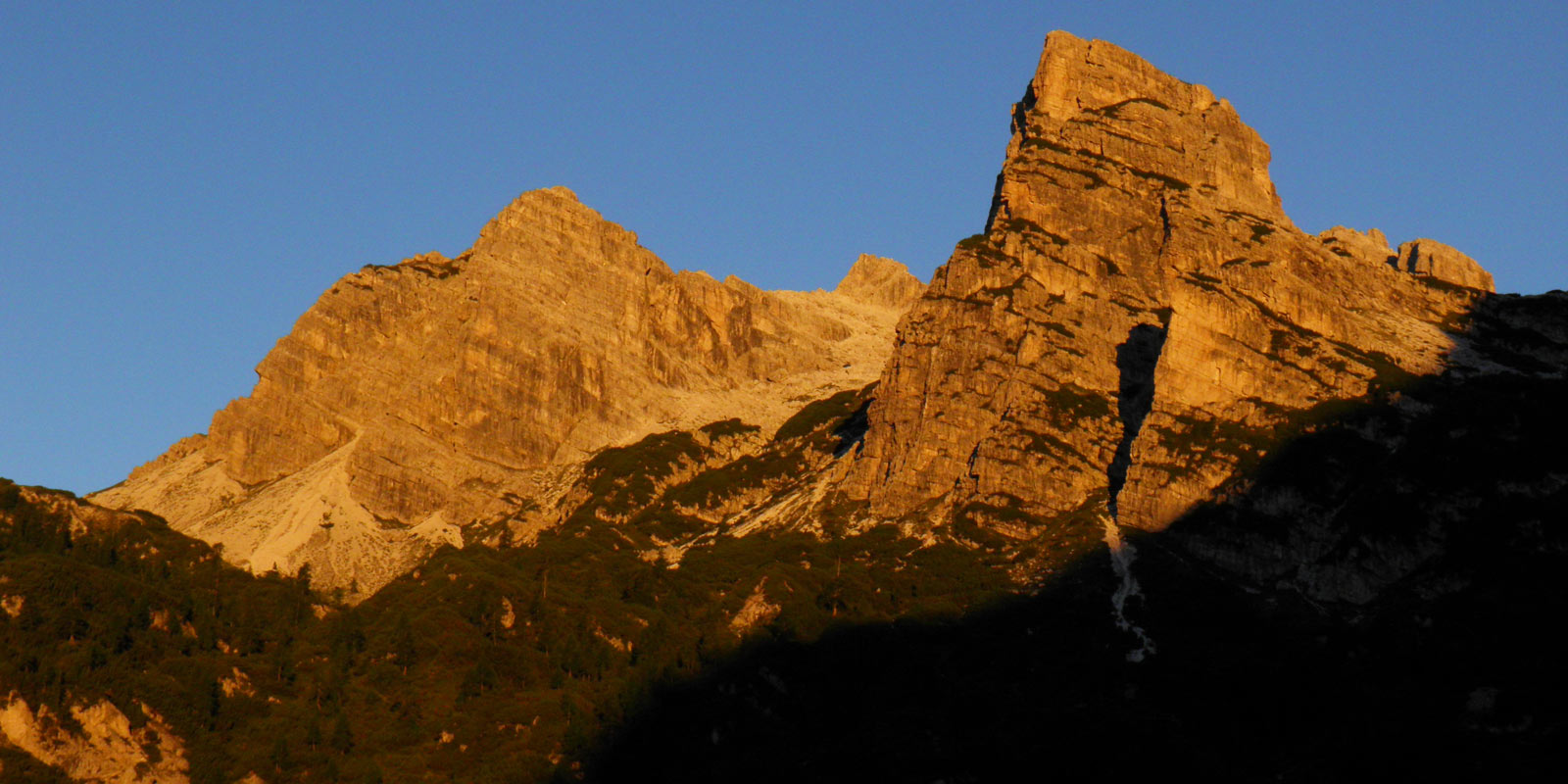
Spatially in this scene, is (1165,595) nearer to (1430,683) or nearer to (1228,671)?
(1228,671)

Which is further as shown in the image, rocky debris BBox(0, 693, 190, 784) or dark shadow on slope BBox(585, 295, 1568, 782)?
rocky debris BBox(0, 693, 190, 784)

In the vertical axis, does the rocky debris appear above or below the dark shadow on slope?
below

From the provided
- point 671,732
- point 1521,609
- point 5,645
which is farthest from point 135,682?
point 1521,609

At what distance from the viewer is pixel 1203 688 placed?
18262 centimetres

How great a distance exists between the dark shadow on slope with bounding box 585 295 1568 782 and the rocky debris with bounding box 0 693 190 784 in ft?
119

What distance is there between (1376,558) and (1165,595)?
1992 centimetres

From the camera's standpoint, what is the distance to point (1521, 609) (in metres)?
183

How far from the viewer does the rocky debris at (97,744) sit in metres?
174

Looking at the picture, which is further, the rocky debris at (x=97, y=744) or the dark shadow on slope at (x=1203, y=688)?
the rocky debris at (x=97, y=744)

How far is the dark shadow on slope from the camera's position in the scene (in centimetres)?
16988

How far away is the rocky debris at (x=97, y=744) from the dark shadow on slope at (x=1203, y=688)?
1429 inches

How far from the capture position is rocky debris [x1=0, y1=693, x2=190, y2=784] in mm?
173750

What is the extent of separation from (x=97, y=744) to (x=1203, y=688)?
9357 cm

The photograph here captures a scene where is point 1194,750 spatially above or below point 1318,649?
below
